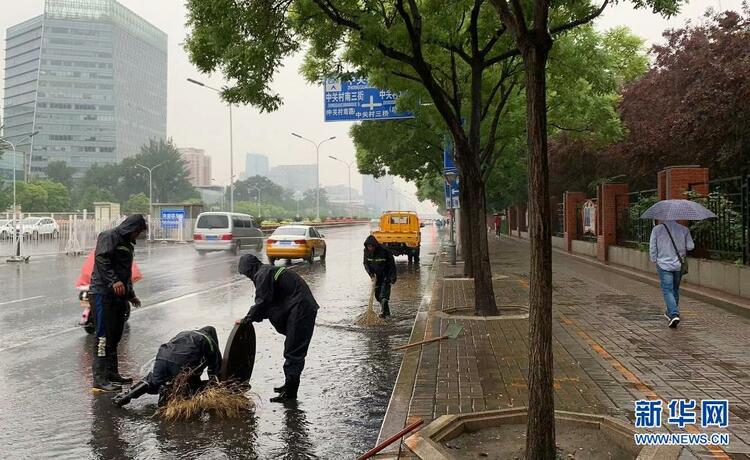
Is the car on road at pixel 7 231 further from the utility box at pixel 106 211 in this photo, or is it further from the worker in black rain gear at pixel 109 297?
the worker in black rain gear at pixel 109 297

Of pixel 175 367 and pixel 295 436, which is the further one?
pixel 175 367

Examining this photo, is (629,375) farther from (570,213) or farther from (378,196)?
(378,196)

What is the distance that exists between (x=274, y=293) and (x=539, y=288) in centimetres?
270

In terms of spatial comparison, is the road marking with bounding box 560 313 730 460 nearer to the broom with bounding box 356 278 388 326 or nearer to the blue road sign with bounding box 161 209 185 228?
the broom with bounding box 356 278 388 326

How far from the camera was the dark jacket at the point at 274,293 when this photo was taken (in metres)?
5.93

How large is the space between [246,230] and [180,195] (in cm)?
7282

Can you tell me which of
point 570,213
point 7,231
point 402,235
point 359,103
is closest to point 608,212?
point 570,213

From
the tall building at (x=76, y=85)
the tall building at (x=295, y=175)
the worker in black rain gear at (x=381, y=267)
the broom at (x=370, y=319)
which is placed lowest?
the broom at (x=370, y=319)

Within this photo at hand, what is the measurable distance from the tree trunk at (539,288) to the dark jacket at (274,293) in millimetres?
2503

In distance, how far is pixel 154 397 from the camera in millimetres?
6203

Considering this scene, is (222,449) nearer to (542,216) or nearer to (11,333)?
(542,216)

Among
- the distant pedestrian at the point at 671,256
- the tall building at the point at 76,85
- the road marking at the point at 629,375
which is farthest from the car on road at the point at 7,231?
the tall building at the point at 76,85

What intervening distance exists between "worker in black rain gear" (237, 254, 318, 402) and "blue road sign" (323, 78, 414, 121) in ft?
47.3

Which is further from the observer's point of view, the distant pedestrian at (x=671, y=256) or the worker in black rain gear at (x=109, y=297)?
the distant pedestrian at (x=671, y=256)
